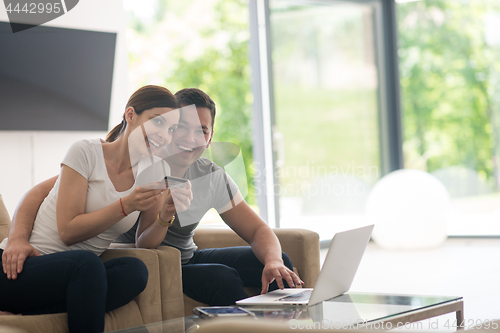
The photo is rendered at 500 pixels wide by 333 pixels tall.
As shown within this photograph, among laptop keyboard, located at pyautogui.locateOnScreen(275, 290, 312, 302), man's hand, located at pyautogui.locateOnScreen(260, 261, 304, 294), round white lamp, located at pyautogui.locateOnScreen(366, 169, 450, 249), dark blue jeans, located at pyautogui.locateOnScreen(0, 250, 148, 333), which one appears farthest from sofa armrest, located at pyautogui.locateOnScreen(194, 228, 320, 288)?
round white lamp, located at pyautogui.locateOnScreen(366, 169, 450, 249)

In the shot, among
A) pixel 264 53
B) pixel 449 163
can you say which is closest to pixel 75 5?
pixel 264 53

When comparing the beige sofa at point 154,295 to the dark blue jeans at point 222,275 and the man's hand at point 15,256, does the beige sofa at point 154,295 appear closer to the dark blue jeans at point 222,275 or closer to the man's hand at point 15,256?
the dark blue jeans at point 222,275

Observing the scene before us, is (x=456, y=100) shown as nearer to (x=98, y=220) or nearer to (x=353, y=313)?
(x=353, y=313)

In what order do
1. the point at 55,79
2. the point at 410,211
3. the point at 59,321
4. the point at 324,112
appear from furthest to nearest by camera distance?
1. the point at 324,112
2. the point at 410,211
3. the point at 55,79
4. the point at 59,321

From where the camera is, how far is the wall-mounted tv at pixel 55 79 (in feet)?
9.30

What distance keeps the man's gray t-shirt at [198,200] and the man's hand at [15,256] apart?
0.39m

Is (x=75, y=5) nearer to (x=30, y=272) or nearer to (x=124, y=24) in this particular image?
(x=124, y=24)

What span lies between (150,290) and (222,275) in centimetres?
22

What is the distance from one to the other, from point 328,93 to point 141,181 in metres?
3.20

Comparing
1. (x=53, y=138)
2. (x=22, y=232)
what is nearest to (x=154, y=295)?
(x=22, y=232)

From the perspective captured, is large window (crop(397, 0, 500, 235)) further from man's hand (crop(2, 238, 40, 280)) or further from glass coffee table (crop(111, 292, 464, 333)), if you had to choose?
man's hand (crop(2, 238, 40, 280))

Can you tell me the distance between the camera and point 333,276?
137cm

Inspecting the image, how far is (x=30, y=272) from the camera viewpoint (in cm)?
133

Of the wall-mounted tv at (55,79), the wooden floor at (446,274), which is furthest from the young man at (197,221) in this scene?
the wall-mounted tv at (55,79)
